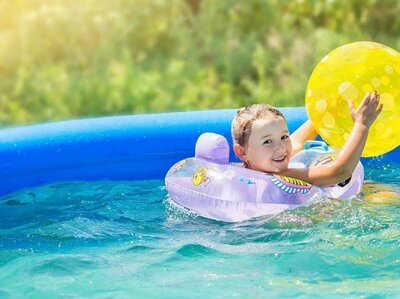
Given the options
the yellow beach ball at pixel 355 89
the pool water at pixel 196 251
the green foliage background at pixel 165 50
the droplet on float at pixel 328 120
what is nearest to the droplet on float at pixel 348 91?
the yellow beach ball at pixel 355 89

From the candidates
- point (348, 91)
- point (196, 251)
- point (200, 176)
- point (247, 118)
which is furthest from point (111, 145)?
point (348, 91)

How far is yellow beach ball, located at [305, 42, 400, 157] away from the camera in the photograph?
3.77 metres

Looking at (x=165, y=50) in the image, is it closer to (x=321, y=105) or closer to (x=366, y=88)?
(x=321, y=105)

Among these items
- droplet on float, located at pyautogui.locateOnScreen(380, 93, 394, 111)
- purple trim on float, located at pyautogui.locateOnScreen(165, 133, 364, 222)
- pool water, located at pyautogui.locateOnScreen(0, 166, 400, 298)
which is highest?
droplet on float, located at pyautogui.locateOnScreen(380, 93, 394, 111)

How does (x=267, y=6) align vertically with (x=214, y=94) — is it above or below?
above

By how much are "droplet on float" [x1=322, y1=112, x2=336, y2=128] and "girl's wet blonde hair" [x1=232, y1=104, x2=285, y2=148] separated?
0.64 ft

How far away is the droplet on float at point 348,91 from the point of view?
3.77 metres

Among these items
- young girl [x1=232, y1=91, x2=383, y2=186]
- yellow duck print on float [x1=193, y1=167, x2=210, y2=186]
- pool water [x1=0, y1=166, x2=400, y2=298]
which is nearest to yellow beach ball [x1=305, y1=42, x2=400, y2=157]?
young girl [x1=232, y1=91, x2=383, y2=186]

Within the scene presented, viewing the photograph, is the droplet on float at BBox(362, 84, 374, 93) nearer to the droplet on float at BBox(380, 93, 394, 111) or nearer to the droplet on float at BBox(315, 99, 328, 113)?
the droplet on float at BBox(380, 93, 394, 111)

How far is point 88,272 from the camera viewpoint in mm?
3395

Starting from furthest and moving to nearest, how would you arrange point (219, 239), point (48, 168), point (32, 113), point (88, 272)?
point (32, 113), point (48, 168), point (219, 239), point (88, 272)

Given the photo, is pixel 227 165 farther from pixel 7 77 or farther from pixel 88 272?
pixel 7 77

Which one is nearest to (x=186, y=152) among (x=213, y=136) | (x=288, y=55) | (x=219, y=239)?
(x=213, y=136)

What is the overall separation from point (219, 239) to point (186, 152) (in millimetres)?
1375
